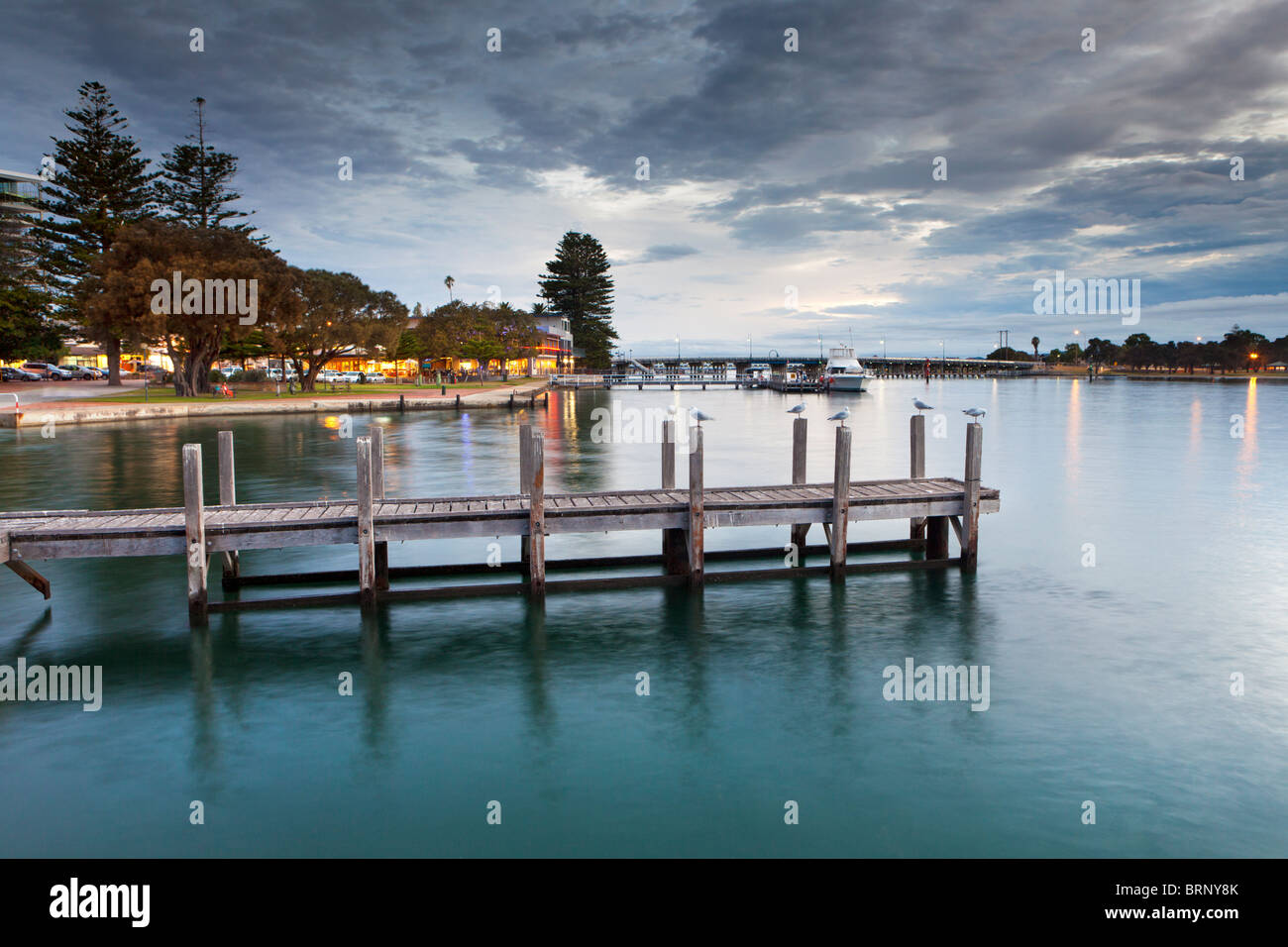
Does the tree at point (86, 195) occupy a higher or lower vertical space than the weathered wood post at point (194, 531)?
higher

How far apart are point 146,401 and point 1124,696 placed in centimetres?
5979

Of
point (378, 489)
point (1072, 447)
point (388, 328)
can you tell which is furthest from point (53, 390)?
point (1072, 447)

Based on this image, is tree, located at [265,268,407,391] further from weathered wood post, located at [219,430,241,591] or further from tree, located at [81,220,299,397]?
weathered wood post, located at [219,430,241,591]

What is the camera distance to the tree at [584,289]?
14412cm

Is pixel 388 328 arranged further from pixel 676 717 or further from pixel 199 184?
pixel 676 717

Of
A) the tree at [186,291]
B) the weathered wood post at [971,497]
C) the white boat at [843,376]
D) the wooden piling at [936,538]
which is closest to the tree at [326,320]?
the tree at [186,291]

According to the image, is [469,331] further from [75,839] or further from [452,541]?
[75,839]

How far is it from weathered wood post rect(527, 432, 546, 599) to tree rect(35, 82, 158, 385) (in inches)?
2713

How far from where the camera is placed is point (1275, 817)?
346 inches

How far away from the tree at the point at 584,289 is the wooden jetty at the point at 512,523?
128643mm

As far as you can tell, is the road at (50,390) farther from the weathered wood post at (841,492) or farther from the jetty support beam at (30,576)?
the weathered wood post at (841,492)

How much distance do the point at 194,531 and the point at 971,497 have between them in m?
12.9
